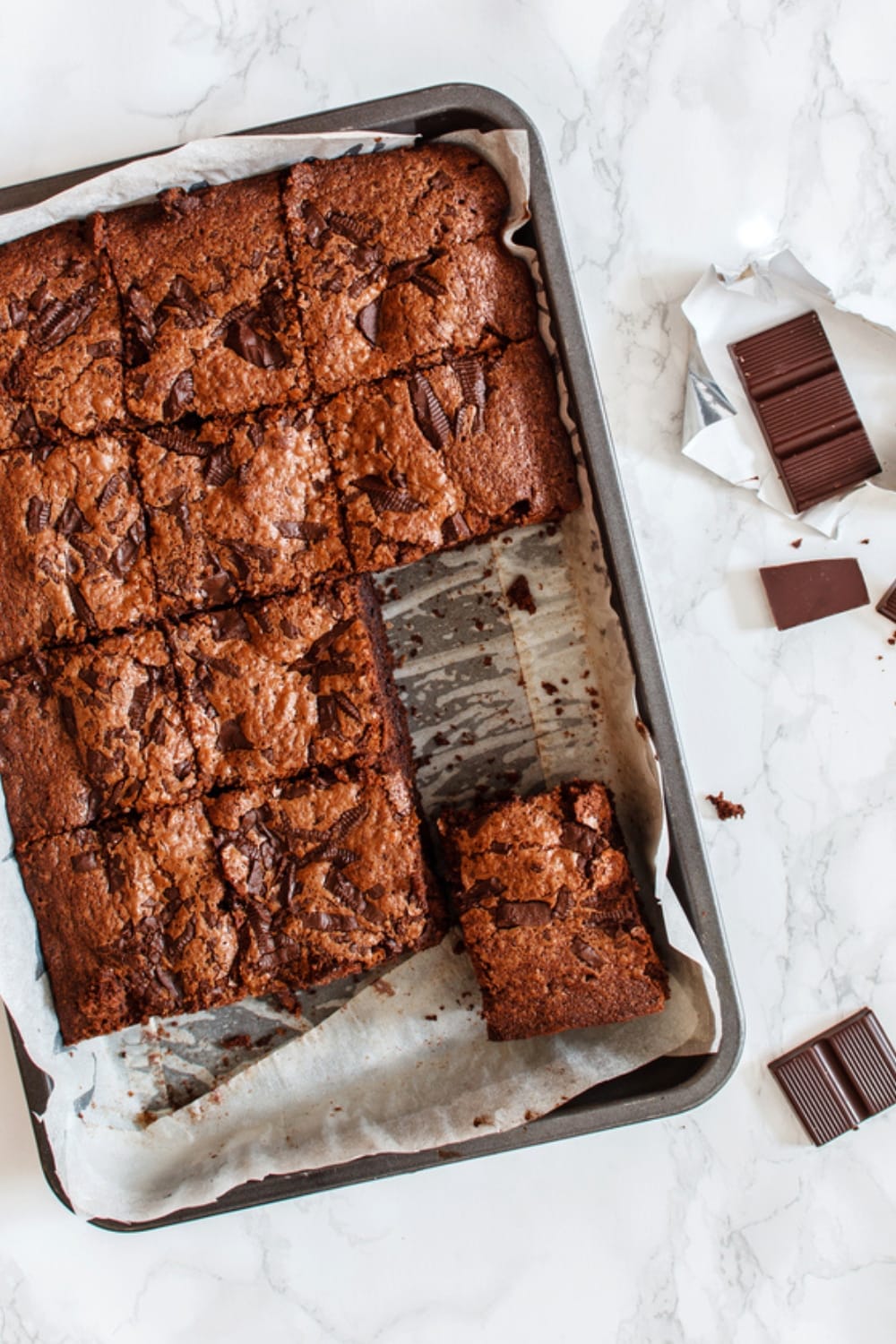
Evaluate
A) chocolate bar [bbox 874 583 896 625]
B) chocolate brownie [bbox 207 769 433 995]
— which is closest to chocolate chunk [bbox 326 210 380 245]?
chocolate brownie [bbox 207 769 433 995]

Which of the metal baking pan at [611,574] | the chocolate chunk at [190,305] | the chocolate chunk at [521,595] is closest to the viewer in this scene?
the metal baking pan at [611,574]

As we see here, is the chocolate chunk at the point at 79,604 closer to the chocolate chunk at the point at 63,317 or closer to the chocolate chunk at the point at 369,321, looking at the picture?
the chocolate chunk at the point at 63,317

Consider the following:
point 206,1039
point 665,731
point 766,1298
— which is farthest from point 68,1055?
point 766,1298

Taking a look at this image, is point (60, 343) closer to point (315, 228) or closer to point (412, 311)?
point (315, 228)

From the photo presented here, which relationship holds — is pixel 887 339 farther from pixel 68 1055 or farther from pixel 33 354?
pixel 68 1055

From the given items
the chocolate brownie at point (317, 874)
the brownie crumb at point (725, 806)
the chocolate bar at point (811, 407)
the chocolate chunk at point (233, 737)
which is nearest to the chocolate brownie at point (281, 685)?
the chocolate chunk at point (233, 737)

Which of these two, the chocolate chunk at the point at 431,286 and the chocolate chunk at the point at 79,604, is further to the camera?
the chocolate chunk at the point at 79,604

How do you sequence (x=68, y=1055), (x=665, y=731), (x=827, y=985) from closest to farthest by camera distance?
(x=665, y=731), (x=68, y=1055), (x=827, y=985)
